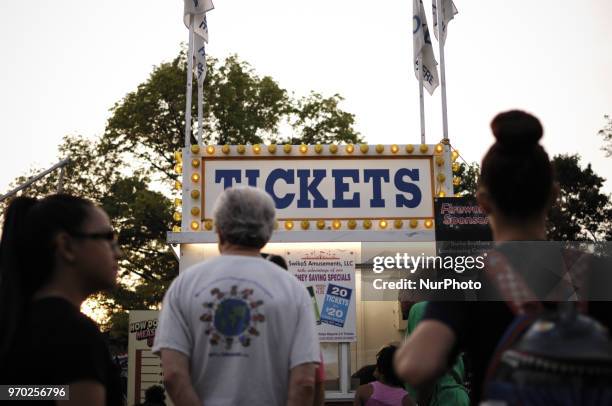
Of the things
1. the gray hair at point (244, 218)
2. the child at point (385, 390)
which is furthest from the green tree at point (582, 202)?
the gray hair at point (244, 218)

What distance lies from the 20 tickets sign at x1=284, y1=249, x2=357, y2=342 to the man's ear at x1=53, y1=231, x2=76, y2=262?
845cm

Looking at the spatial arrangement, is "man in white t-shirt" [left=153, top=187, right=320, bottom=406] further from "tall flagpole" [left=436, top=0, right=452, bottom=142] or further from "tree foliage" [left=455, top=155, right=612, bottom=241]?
"tree foliage" [left=455, top=155, right=612, bottom=241]

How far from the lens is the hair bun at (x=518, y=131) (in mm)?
2051

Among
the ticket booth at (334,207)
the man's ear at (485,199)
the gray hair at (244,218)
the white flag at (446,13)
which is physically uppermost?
the white flag at (446,13)

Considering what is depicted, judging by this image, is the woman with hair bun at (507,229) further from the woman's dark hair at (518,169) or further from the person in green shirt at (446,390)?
the person in green shirt at (446,390)

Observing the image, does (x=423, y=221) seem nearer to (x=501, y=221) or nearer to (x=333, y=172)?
(x=333, y=172)

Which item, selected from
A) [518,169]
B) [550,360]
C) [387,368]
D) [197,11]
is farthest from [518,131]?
[197,11]

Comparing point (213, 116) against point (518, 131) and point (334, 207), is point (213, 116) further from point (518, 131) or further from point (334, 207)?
point (518, 131)

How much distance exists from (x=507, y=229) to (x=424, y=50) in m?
14.2

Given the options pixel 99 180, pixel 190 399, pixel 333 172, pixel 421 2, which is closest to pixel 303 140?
→ pixel 99 180

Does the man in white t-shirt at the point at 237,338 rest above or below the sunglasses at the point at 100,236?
below

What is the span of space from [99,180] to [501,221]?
30778 mm

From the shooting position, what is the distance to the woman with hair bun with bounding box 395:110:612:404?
1.95 meters

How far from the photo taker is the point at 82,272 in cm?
261
